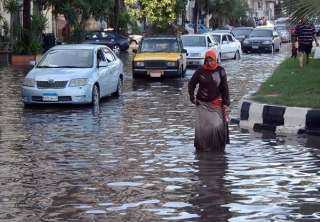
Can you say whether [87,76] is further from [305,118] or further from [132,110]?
[305,118]

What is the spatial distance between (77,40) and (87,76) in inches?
1022

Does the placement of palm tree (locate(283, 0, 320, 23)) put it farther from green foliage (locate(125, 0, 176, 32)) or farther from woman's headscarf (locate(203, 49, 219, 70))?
green foliage (locate(125, 0, 176, 32))

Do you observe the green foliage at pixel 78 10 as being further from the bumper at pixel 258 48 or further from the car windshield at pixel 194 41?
the bumper at pixel 258 48

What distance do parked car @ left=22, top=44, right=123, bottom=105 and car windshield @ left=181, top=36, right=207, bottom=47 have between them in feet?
46.3

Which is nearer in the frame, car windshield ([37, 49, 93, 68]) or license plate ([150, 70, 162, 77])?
car windshield ([37, 49, 93, 68])

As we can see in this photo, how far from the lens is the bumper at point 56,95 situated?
1850 cm

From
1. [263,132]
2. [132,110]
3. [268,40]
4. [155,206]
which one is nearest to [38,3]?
[268,40]

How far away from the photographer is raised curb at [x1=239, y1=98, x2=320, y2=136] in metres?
14.0

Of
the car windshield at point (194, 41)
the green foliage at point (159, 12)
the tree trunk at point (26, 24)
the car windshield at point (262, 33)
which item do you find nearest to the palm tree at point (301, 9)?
the car windshield at point (194, 41)

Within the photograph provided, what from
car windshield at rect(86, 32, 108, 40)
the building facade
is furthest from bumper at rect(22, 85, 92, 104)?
the building facade

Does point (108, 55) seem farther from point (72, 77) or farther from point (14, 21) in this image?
point (14, 21)

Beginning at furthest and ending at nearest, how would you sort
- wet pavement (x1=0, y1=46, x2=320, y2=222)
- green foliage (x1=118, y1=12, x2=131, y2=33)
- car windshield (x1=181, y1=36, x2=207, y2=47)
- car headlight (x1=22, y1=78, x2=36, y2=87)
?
green foliage (x1=118, y1=12, x2=131, y2=33) < car windshield (x1=181, y1=36, x2=207, y2=47) < car headlight (x1=22, y1=78, x2=36, y2=87) < wet pavement (x1=0, y1=46, x2=320, y2=222)

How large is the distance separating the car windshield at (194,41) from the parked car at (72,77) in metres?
14.1

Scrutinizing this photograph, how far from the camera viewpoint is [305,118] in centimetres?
1412
